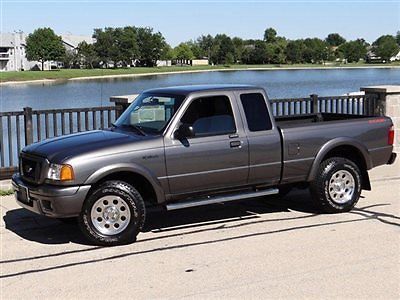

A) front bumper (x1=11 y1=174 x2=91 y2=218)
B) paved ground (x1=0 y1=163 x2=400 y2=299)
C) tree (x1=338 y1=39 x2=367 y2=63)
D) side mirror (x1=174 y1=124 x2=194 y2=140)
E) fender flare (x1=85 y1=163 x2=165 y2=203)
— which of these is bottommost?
paved ground (x1=0 y1=163 x2=400 y2=299)

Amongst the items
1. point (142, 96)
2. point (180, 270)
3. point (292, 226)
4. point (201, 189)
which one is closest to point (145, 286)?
point (180, 270)

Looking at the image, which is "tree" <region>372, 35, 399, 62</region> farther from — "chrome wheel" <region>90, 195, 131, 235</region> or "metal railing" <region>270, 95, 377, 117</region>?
"chrome wheel" <region>90, 195, 131, 235</region>

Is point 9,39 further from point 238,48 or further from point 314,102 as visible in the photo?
point 314,102

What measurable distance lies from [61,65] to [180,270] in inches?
4522

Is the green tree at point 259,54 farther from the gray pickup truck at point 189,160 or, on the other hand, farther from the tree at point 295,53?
the gray pickup truck at point 189,160

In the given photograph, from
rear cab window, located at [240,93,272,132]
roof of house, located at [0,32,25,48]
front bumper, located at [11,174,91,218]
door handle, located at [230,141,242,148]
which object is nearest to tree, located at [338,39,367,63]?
roof of house, located at [0,32,25,48]

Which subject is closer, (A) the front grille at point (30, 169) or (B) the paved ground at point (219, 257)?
(B) the paved ground at point (219, 257)

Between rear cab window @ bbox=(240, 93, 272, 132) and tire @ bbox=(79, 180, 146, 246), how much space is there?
1.84 meters

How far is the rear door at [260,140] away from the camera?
7.85 metres

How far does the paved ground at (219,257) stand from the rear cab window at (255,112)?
1252 millimetres

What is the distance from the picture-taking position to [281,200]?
945cm

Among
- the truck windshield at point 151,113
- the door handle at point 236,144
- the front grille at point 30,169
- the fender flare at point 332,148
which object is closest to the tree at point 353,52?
the fender flare at point 332,148

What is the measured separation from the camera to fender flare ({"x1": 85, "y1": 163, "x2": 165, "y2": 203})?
687 centimetres

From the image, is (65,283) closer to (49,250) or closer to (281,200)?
(49,250)
